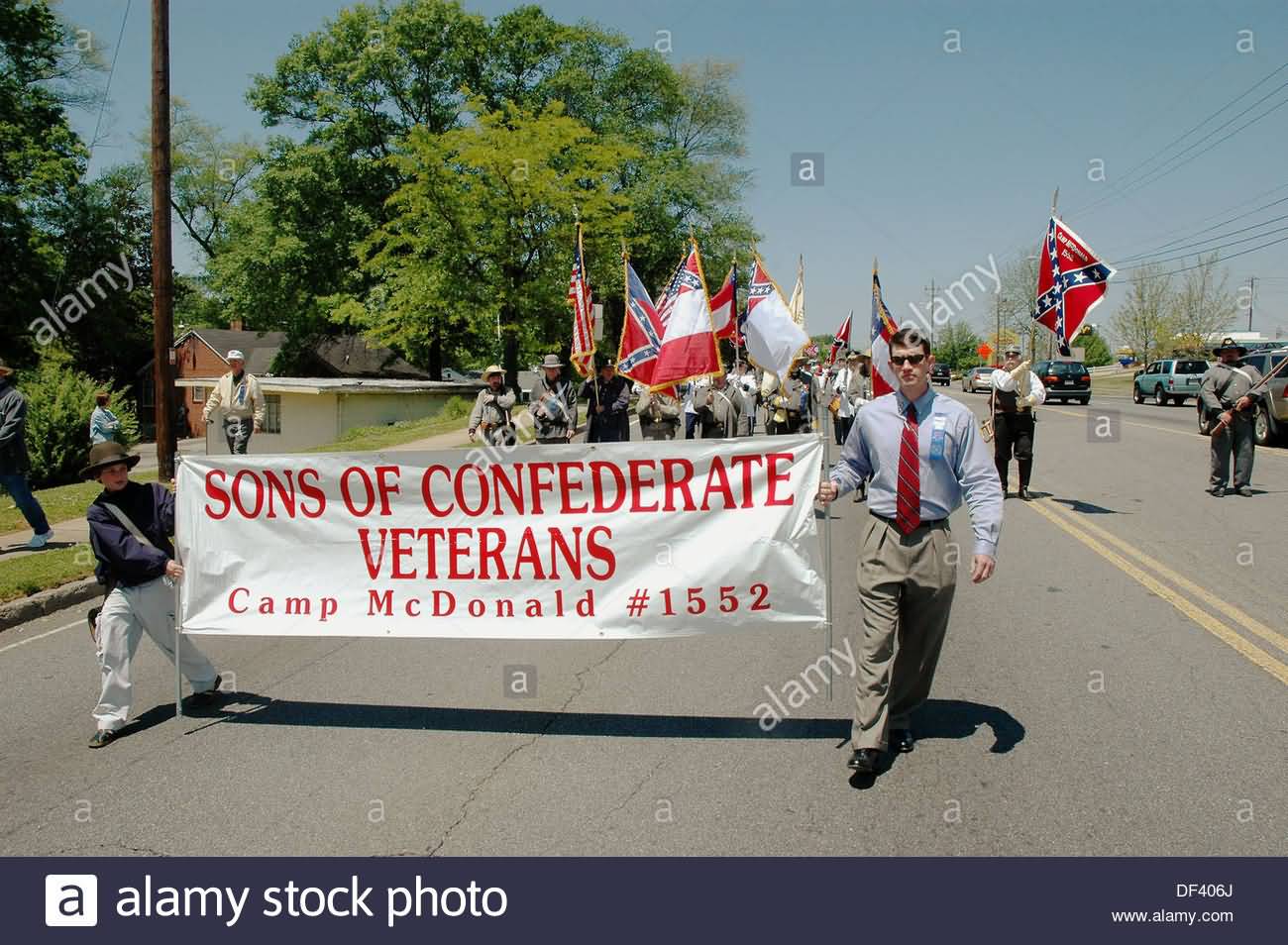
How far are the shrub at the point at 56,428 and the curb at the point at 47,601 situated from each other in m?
13.3

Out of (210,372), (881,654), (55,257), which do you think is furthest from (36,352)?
(881,654)

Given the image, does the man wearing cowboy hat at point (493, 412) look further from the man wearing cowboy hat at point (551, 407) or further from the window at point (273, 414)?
the window at point (273, 414)

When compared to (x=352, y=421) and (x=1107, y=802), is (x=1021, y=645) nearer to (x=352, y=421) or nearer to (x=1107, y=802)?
(x=1107, y=802)

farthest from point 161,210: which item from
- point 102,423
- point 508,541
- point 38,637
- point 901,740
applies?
point 901,740

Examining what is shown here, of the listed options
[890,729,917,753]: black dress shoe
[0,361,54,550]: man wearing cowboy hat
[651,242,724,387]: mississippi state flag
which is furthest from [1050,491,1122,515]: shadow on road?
[0,361,54,550]: man wearing cowboy hat

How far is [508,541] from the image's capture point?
5.57 metres

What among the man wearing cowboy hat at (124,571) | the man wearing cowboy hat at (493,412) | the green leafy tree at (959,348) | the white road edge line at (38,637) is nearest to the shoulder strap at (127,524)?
the man wearing cowboy hat at (124,571)

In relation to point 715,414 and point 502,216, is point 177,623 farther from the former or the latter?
point 502,216

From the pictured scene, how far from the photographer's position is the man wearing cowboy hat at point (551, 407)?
467 inches

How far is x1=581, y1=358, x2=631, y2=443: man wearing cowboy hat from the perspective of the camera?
1204 cm

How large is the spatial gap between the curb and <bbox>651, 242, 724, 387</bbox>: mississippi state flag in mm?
5677

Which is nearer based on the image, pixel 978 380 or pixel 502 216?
pixel 502 216

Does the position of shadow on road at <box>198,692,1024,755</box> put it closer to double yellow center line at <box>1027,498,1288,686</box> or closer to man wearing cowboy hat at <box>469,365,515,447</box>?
double yellow center line at <box>1027,498,1288,686</box>

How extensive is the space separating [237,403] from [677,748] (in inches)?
443
